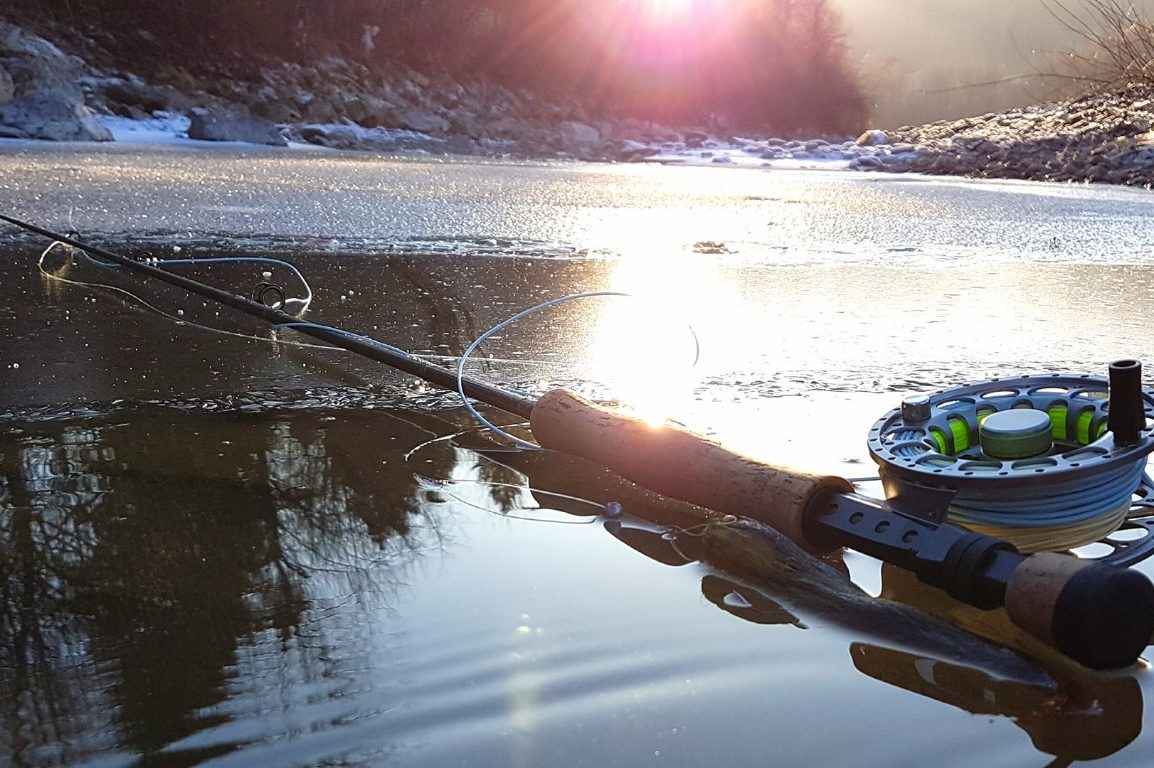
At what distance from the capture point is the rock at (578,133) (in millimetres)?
25758

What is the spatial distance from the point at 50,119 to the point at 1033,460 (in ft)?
54.8

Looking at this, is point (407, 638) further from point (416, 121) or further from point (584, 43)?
point (584, 43)

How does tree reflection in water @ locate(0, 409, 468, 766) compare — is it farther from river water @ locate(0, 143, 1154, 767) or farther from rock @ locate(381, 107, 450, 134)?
rock @ locate(381, 107, 450, 134)

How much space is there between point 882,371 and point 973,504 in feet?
3.89

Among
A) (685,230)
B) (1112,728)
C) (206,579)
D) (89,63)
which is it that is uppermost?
(89,63)

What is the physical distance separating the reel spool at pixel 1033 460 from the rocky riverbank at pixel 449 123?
824cm

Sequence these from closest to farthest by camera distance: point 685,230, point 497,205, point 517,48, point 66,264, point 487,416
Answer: point 487,416, point 66,264, point 685,230, point 497,205, point 517,48

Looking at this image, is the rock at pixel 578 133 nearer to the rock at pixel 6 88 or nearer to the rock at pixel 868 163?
the rock at pixel 868 163

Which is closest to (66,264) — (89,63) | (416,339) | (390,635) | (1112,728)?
(416,339)

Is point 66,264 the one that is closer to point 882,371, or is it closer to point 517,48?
point 882,371

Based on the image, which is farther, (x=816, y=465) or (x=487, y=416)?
(x=487, y=416)

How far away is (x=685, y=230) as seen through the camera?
5691mm

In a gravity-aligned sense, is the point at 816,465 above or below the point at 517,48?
below

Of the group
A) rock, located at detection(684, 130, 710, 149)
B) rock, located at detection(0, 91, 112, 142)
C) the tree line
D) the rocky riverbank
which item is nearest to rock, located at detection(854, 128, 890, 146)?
the rocky riverbank
